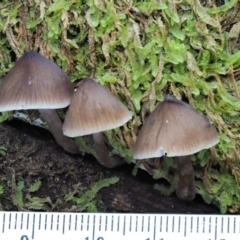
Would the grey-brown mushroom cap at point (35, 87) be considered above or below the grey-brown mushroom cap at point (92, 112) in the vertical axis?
above

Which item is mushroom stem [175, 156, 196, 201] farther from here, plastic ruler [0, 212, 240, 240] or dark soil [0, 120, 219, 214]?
plastic ruler [0, 212, 240, 240]

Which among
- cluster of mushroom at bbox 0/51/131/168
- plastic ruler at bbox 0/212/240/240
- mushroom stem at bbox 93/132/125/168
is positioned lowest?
plastic ruler at bbox 0/212/240/240

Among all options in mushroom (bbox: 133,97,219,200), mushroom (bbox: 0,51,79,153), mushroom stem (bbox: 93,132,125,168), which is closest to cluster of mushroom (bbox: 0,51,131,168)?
mushroom (bbox: 0,51,79,153)

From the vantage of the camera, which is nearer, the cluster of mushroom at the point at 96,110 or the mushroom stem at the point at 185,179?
the cluster of mushroom at the point at 96,110

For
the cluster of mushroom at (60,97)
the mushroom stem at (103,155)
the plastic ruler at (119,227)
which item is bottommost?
the plastic ruler at (119,227)

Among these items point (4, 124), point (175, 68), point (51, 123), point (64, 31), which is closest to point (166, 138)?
point (175, 68)

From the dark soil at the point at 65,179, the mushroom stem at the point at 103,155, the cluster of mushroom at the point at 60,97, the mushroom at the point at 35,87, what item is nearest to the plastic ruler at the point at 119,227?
the dark soil at the point at 65,179

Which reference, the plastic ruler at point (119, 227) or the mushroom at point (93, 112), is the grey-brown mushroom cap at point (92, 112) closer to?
the mushroom at point (93, 112)

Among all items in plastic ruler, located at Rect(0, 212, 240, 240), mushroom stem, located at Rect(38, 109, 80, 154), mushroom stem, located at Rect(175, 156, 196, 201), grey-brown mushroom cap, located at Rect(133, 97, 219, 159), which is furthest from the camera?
mushroom stem, located at Rect(38, 109, 80, 154)
